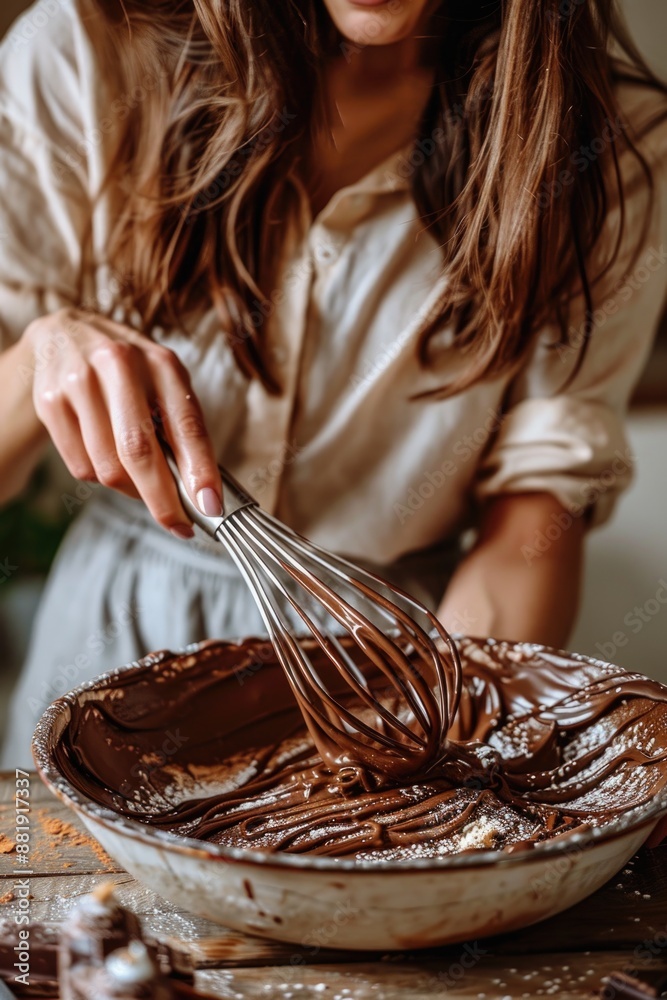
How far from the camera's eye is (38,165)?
0.85m

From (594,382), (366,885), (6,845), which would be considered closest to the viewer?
(366,885)

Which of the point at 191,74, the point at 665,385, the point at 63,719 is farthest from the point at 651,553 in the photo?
the point at 63,719

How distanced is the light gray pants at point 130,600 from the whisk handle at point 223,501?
266mm

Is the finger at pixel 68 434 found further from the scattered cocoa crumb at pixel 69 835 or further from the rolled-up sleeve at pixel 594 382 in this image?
the rolled-up sleeve at pixel 594 382

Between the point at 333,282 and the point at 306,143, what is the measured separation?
12cm

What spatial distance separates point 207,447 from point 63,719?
20cm

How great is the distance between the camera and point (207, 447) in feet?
2.14

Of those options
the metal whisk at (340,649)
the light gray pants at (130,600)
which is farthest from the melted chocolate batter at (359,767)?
the light gray pants at (130,600)

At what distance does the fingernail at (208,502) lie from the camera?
2.05ft

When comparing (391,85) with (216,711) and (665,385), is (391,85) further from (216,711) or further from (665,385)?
(665,385)

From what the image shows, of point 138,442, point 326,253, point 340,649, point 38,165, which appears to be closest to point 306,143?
point 326,253

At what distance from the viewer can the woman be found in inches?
28.2

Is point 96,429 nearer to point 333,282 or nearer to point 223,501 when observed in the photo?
point 223,501

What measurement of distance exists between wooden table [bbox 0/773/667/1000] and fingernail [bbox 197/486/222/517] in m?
0.23
